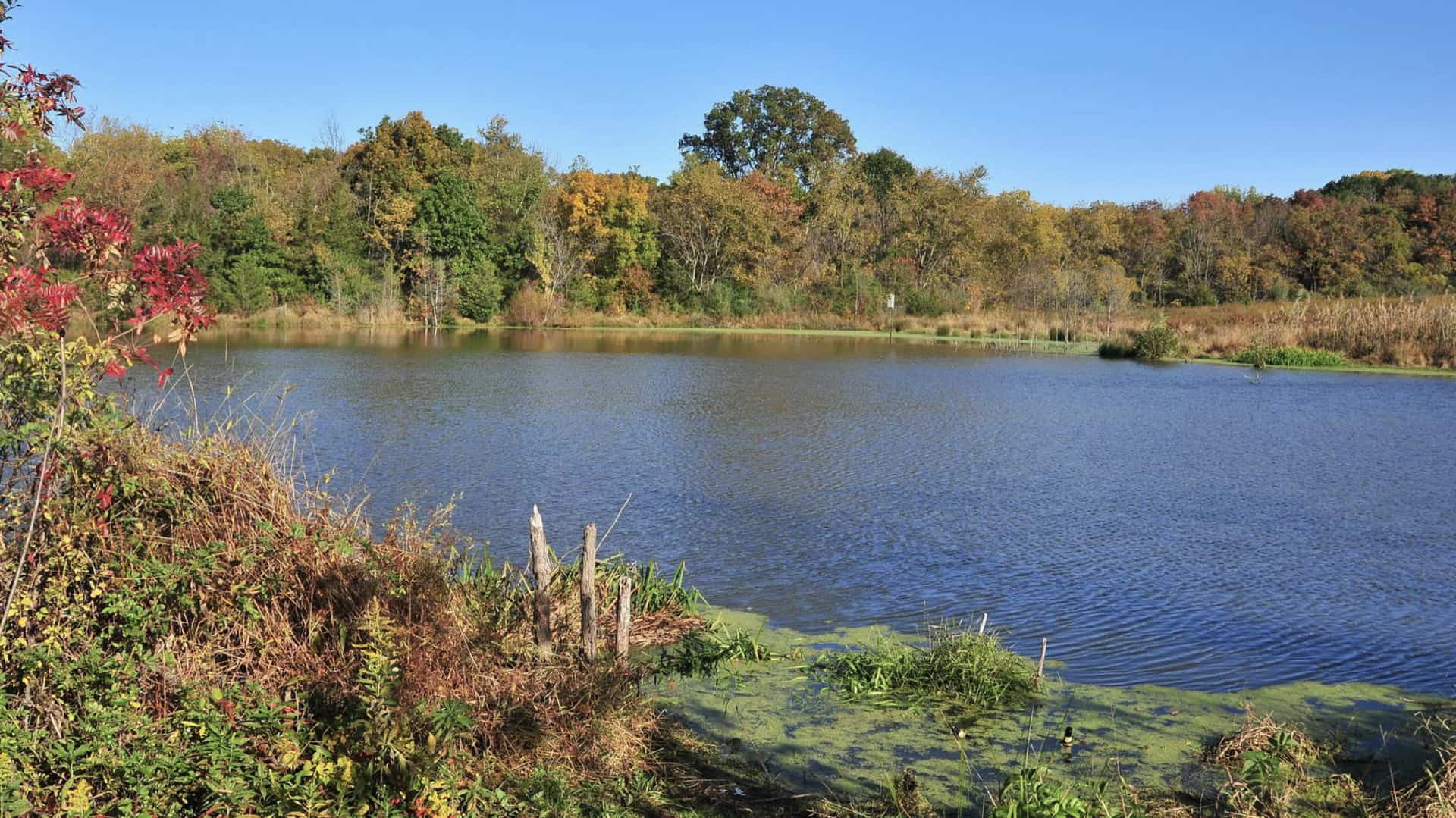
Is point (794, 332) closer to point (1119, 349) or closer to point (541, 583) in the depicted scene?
point (1119, 349)

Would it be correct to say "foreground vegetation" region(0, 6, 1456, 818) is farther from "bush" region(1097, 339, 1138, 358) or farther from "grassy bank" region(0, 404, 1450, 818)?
"bush" region(1097, 339, 1138, 358)

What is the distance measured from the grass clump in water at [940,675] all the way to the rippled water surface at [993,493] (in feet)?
2.63

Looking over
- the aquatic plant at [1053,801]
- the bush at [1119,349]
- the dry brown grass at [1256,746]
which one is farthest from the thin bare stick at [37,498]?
the bush at [1119,349]

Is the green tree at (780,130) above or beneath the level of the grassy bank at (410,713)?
above

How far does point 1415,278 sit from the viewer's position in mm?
56250

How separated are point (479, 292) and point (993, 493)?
39.3m

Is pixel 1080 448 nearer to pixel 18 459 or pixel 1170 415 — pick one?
pixel 1170 415

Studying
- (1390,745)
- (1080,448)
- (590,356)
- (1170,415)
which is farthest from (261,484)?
(590,356)

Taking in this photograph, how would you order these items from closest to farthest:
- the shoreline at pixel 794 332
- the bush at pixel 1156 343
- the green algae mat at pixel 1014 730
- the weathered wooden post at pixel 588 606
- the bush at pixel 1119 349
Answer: the green algae mat at pixel 1014 730 → the weathered wooden post at pixel 588 606 → the shoreline at pixel 794 332 → the bush at pixel 1156 343 → the bush at pixel 1119 349

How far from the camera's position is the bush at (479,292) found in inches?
1954

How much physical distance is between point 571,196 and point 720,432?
127 feet

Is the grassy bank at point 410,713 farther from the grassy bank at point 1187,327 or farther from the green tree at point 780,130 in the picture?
the green tree at point 780,130

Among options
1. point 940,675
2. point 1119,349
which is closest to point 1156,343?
point 1119,349

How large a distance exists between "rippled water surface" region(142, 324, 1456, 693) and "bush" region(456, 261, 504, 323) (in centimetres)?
2246
